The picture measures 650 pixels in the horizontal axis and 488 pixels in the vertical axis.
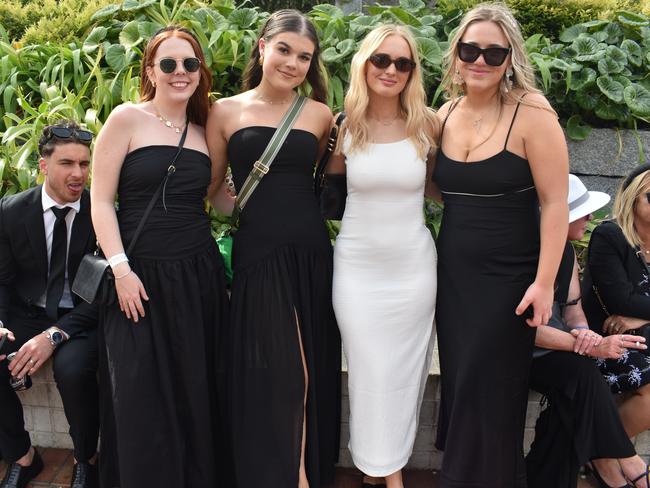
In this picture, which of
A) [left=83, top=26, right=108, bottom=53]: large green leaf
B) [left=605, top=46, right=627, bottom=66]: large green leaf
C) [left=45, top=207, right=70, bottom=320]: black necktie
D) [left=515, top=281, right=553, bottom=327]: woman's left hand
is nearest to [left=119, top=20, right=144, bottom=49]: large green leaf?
[left=83, top=26, right=108, bottom=53]: large green leaf

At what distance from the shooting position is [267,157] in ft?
8.16

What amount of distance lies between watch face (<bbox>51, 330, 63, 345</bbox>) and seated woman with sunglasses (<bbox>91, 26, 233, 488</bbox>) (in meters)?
0.34

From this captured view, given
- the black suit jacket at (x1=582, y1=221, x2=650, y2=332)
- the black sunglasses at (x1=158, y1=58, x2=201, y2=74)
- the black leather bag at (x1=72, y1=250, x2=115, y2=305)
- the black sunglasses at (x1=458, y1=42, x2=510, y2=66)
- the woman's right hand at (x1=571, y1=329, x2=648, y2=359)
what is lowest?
the woman's right hand at (x1=571, y1=329, x2=648, y2=359)

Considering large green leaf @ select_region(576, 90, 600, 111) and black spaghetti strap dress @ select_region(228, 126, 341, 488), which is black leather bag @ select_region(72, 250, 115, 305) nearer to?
black spaghetti strap dress @ select_region(228, 126, 341, 488)

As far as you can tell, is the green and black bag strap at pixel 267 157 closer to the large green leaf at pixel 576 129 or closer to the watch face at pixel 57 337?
the watch face at pixel 57 337

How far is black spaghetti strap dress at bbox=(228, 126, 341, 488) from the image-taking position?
99.1 inches

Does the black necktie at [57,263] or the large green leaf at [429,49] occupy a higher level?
the large green leaf at [429,49]

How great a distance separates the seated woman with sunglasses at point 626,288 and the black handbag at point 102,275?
6.88 feet

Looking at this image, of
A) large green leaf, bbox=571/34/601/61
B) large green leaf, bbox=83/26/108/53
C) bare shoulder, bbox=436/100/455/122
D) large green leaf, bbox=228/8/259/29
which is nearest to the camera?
bare shoulder, bbox=436/100/455/122

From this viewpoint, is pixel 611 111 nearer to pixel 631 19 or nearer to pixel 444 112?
pixel 631 19

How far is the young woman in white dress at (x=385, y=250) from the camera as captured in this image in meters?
2.49

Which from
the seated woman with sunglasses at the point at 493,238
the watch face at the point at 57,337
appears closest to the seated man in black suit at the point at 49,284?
the watch face at the point at 57,337

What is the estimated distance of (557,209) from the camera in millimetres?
2248

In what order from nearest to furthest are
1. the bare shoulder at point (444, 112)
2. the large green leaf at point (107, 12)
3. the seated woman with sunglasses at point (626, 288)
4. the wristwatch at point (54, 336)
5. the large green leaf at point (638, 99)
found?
the bare shoulder at point (444, 112) < the wristwatch at point (54, 336) < the seated woman with sunglasses at point (626, 288) < the large green leaf at point (638, 99) < the large green leaf at point (107, 12)
